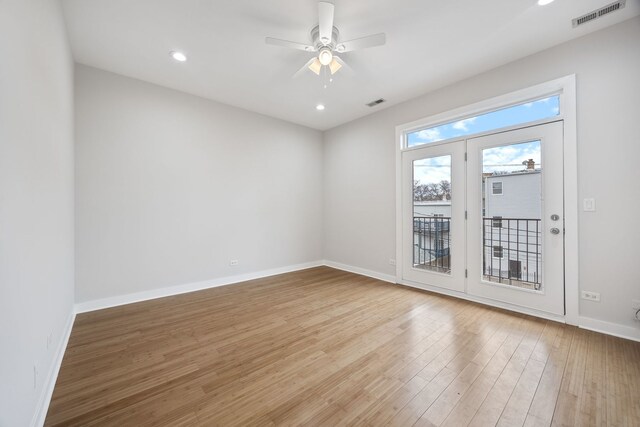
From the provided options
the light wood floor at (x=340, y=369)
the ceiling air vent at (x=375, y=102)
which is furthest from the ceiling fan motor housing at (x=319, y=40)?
the light wood floor at (x=340, y=369)

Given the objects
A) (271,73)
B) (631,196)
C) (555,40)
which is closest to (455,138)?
(555,40)

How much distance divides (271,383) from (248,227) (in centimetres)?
294

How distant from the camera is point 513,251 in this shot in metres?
2.91

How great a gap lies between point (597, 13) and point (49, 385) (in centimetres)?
523

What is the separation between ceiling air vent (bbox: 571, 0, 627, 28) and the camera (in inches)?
81.7

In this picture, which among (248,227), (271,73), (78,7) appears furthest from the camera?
(248,227)

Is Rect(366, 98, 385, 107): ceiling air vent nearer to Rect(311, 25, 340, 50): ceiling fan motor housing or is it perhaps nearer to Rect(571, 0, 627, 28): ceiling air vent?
Rect(311, 25, 340, 50): ceiling fan motor housing

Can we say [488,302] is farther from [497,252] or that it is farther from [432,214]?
[432,214]

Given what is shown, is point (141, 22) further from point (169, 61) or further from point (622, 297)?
point (622, 297)

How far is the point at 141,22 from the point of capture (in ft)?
7.56

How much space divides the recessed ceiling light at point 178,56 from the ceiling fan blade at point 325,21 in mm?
1690

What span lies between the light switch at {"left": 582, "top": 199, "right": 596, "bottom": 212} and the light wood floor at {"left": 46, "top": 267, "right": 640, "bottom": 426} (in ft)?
3.98

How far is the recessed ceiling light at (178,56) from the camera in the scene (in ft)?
9.01

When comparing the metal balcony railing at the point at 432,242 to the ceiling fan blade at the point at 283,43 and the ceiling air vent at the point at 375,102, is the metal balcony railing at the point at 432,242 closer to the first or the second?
the ceiling air vent at the point at 375,102
